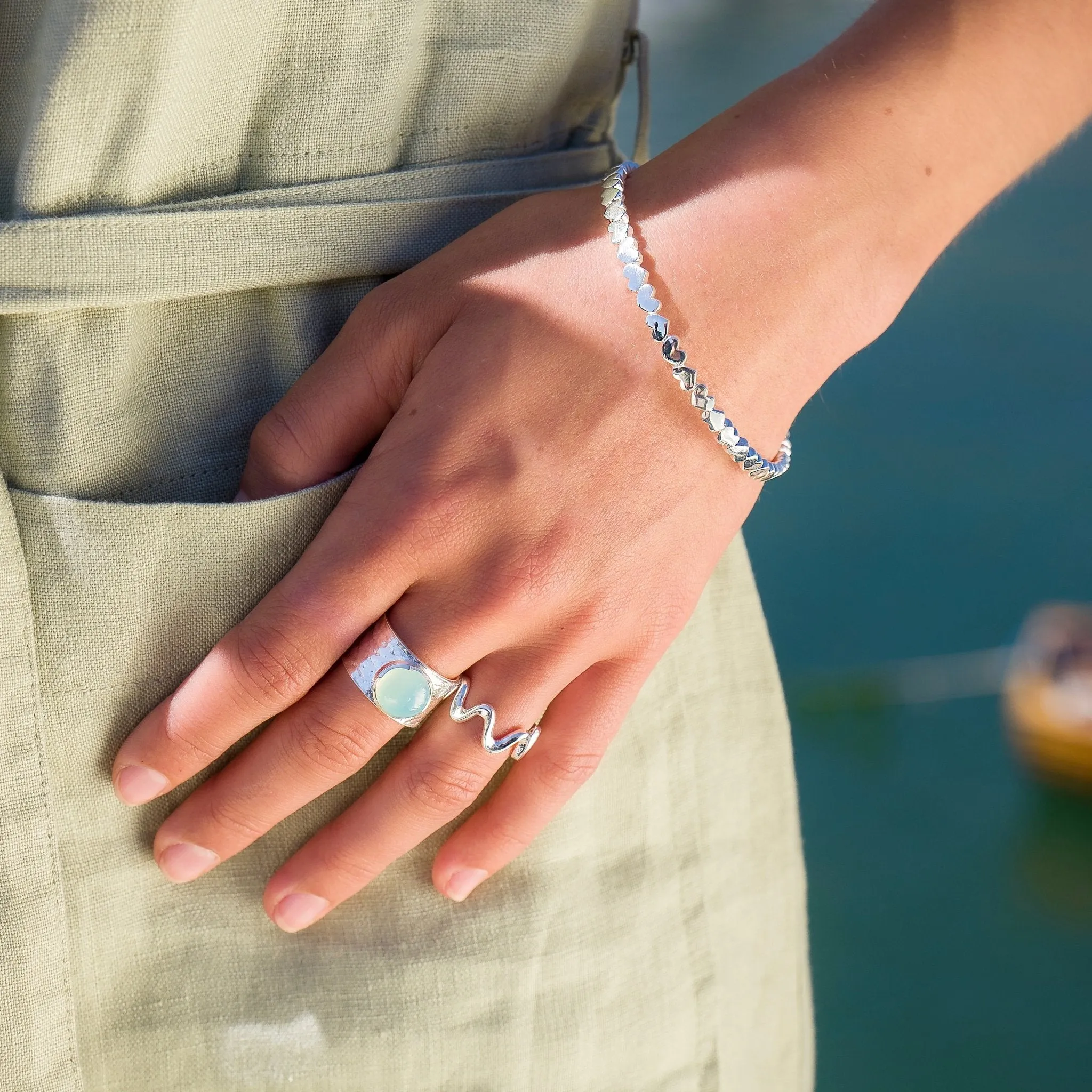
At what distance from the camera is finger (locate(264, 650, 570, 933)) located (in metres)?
0.57

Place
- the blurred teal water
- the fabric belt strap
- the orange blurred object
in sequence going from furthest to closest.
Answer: the orange blurred object
the blurred teal water
the fabric belt strap

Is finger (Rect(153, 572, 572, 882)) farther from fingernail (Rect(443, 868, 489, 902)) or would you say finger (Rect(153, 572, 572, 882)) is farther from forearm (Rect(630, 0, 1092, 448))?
forearm (Rect(630, 0, 1092, 448))

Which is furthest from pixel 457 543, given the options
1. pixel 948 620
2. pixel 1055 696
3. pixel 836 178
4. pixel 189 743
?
pixel 948 620

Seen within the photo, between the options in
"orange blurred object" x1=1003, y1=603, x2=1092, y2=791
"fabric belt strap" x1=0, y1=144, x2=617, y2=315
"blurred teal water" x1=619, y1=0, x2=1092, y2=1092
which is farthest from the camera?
"orange blurred object" x1=1003, y1=603, x2=1092, y2=791

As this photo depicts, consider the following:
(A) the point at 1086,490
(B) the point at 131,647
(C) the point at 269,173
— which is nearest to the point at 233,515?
(B) the point at 131,647

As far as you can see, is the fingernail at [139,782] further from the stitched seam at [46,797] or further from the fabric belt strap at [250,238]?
the fabric belt strap at [250,238]

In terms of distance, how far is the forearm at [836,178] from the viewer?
55cm

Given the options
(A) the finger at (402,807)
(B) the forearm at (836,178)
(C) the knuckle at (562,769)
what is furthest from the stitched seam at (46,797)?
(B) the forearm at (836,178)

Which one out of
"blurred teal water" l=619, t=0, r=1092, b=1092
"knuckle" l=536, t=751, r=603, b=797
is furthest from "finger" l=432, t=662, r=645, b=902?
"blurred teal water" l=619, t=0, r=1092, b=1092

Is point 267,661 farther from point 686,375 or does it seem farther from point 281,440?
point 686,375

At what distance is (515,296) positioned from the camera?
1.76ft

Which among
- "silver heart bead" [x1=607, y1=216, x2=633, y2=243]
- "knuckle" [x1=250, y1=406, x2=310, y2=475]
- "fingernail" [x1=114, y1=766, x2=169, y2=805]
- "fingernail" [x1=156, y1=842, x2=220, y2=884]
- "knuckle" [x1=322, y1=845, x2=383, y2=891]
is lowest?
"knuckle" [x1=322, y1=845, x2=383, y2=891]

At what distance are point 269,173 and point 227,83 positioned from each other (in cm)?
5

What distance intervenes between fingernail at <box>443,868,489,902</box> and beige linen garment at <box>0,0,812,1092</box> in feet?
0.04
